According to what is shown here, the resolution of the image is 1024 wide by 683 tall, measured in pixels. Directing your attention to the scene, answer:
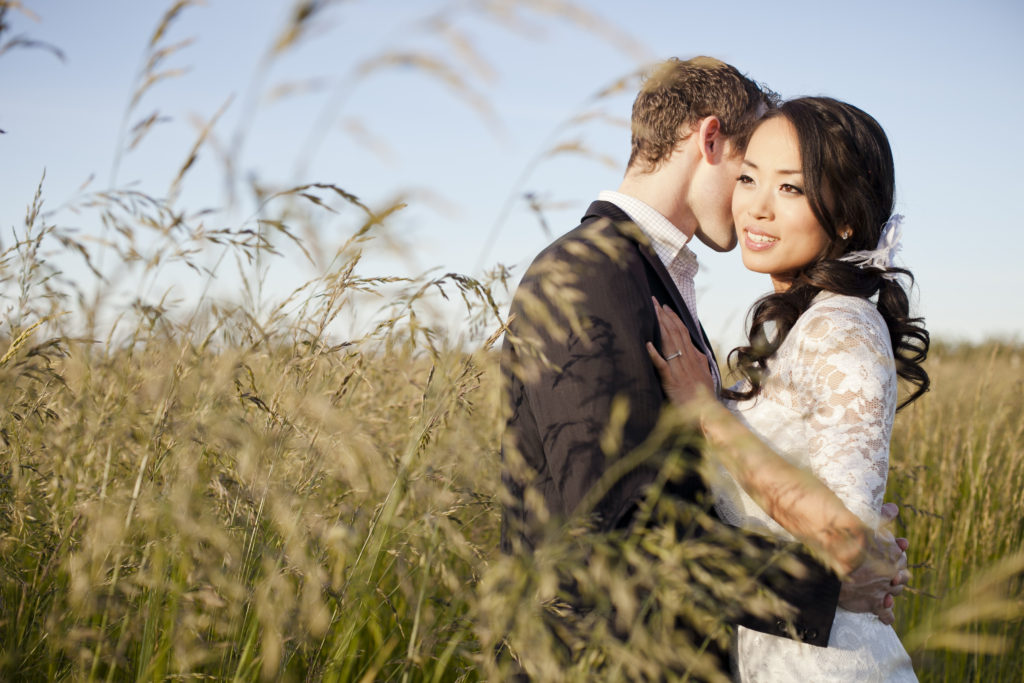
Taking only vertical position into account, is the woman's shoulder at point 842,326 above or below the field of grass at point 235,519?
above

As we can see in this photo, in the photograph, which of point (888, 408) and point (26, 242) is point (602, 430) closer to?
point (888, 408)

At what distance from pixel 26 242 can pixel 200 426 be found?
901mm

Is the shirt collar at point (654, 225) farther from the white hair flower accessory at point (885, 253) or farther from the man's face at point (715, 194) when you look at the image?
the white hair flower accessory at point (885, 253)

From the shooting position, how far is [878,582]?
1886 millimetres

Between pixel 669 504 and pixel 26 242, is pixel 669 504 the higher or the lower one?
the lower one

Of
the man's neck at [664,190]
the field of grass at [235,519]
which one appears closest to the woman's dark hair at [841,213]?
the man's neck at [664,190]

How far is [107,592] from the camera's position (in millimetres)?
1459

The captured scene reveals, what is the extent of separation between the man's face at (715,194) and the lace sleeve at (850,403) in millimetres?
779

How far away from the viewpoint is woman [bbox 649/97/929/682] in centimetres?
186

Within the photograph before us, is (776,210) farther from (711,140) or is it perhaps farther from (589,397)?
(589,397)

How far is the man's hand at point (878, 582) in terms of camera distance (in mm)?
1794

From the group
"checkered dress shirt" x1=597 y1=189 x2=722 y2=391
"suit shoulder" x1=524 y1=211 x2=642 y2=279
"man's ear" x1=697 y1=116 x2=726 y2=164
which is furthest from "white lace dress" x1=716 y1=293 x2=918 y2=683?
"man's ear" x1=697 y1=116 x2=726 y2=164

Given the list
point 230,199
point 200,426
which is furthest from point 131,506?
point 230,199

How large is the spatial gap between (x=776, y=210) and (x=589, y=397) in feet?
3.53
